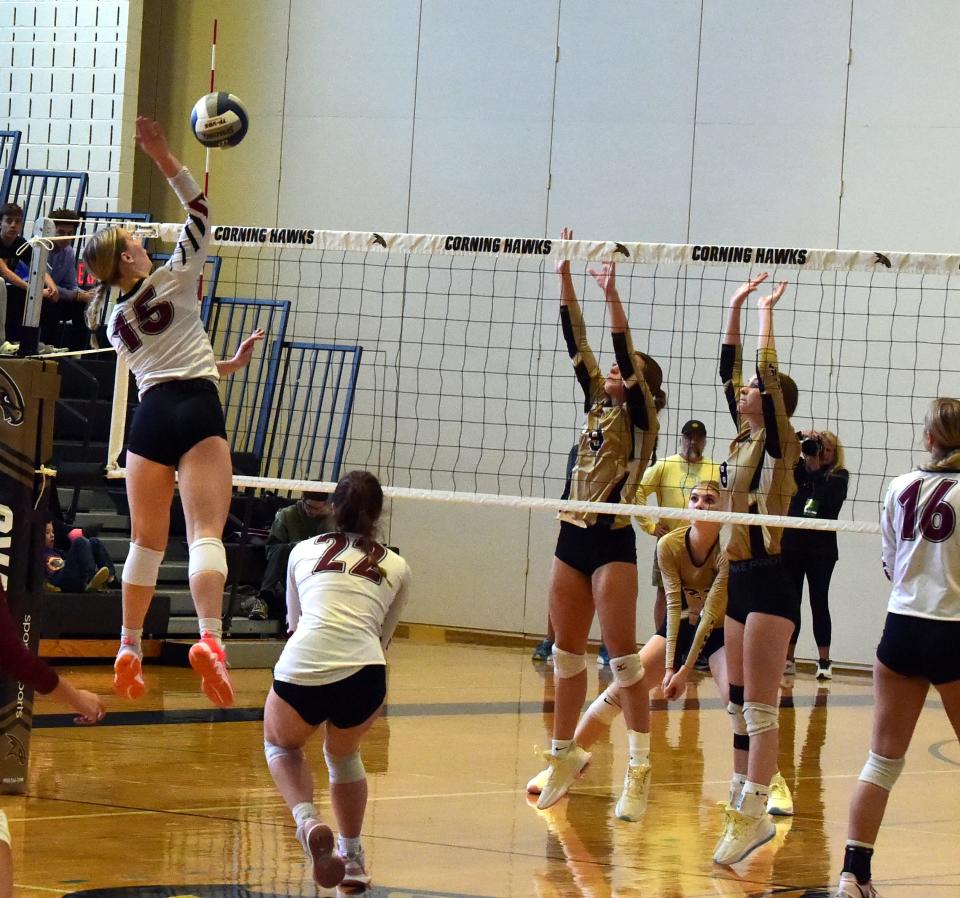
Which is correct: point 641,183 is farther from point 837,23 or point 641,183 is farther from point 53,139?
point 53,139

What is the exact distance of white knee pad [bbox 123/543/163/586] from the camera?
206 inches

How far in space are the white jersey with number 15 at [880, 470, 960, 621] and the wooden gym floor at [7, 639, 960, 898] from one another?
96cm

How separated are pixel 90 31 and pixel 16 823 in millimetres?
9342

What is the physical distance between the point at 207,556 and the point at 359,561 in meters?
0.79

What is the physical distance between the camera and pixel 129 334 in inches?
200

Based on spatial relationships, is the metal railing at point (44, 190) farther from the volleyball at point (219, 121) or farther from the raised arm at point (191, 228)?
the raised arm at point (191, 228)

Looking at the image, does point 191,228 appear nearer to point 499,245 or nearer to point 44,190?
point 499,245

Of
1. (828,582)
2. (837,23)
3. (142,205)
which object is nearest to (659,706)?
(828,582)

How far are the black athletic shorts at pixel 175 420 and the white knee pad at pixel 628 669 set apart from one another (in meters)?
1.71

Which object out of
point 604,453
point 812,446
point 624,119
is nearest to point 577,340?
point 604,453

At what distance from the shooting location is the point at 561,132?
477 inches

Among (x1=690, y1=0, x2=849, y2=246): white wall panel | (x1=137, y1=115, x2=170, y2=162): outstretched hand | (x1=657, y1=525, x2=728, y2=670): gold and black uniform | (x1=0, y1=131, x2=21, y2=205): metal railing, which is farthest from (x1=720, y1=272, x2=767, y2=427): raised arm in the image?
(x1=0, y1=131, x2=21, y2=205): metal railing

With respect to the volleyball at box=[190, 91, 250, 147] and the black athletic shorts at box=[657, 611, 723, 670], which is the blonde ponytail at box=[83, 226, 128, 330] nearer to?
the volleyball at box=[190, 91, 250, 147]

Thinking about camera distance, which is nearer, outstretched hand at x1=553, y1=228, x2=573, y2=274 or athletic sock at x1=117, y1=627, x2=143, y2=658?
athletic sock at x1=117, y1=627, x2=143, y2=658
